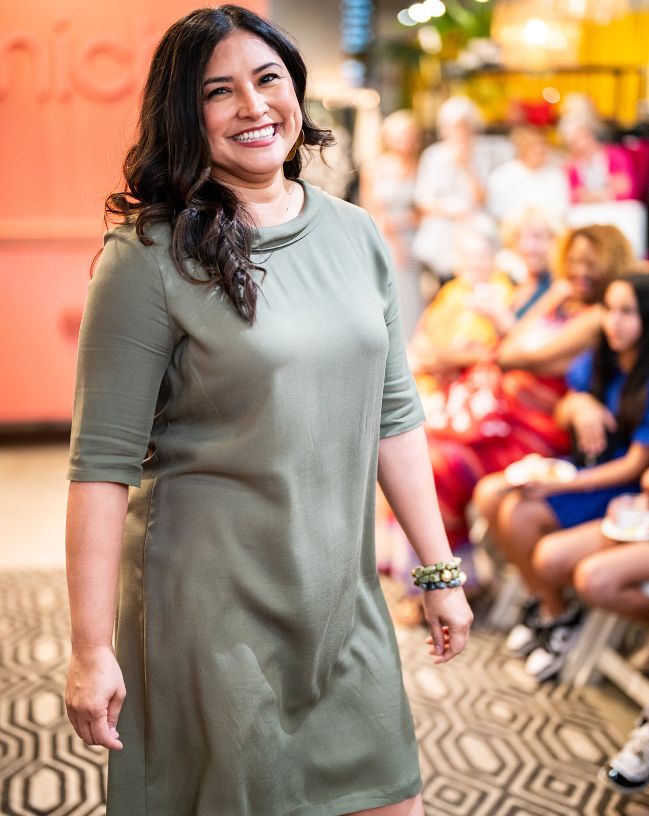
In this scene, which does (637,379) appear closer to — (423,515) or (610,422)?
(610,422)

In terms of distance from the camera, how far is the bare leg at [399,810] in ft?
3.87

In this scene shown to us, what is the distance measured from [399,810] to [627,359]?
167 centimetres

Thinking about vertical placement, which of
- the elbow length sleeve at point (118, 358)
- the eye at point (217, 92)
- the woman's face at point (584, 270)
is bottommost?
the woman's face at point (584, 270)

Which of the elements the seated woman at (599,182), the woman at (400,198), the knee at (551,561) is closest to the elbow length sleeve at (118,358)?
the knee at (551,561)

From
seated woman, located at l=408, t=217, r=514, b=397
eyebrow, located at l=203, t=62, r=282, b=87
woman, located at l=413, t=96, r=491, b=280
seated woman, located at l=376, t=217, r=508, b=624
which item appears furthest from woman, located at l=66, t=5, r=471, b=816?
woman, located at l=413, t=96, r=491, b=280

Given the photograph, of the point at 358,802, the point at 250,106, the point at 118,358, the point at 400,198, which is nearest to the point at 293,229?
the point at 250,106

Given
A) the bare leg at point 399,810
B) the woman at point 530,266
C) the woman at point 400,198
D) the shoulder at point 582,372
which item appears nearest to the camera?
the bare leg at point 399,810

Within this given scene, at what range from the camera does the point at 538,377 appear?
9.27ft

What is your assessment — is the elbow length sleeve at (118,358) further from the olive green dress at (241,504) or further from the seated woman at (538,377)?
the seated woman at (538,377)

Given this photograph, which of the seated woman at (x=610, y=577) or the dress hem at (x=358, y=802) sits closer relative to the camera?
the dress hem at (x=358, y=802)

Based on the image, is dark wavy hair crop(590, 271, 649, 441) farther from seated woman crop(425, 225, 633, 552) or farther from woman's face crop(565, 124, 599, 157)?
woman's face crop(565, 124, 599, 157)

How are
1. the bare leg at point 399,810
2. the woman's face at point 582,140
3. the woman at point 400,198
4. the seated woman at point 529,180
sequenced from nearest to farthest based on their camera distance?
the bare leg at point 399,810, the woman's face at point 582,140, the seated woman at point 529,180, the woman at point 400,198

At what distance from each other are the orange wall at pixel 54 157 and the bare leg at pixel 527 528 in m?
3.29

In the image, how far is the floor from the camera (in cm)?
192
